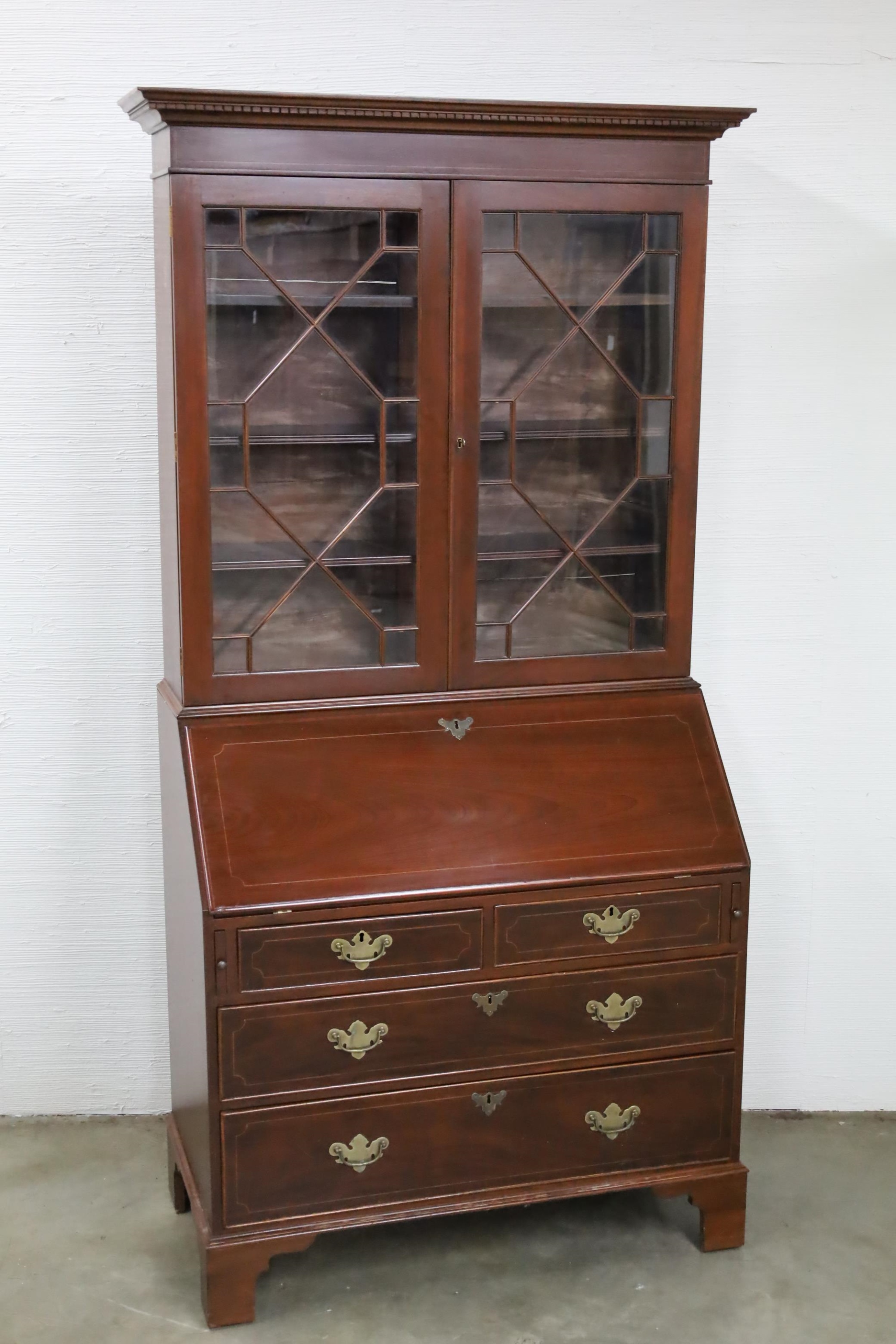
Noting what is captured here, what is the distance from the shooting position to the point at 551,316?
2.48 metres

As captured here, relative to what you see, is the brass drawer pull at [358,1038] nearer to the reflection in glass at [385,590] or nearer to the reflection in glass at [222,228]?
the reflection in glass at [385,590]

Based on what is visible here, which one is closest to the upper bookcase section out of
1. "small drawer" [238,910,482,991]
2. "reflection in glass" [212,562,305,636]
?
"reflection in glass" [212,562,305,636]

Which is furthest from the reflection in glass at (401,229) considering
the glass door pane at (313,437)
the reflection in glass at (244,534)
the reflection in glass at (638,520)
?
the reflection in glass at (638,520)

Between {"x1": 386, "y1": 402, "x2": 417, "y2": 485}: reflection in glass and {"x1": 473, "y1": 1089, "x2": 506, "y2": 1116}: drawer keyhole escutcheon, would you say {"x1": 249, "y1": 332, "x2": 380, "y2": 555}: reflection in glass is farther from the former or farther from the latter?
{"x1": 473, "y1": 1089, "x2": 506, "y2": 1116}: drawer keyhole escutcheon

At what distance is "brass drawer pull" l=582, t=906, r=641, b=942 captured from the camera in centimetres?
248

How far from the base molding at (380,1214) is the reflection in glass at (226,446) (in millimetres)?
1231

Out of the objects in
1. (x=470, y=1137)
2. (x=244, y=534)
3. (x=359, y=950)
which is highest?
(x=244, y=534)

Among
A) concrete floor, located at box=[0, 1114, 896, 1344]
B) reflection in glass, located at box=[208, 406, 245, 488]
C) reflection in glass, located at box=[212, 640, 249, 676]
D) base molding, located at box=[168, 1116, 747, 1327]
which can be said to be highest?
reflection in glass, located at box=[208, 406, 245, 488]

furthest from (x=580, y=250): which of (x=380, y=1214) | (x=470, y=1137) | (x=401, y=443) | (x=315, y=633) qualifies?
(x=380, y=1214)

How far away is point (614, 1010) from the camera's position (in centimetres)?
252

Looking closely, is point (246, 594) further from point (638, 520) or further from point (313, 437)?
point (638, 520)

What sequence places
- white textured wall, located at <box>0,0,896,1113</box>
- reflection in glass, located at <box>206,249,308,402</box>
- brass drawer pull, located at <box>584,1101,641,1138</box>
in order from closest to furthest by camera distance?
1. reflection in glass, located at <box>206,249,308,402</box>
2. brass drawer pull, located at <box>584,1101,641,1138</box>
3. white textured wall, located at <box>0,0,896,1113</box>

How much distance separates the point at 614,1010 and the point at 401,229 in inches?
53.8

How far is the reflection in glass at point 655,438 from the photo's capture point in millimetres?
2574
